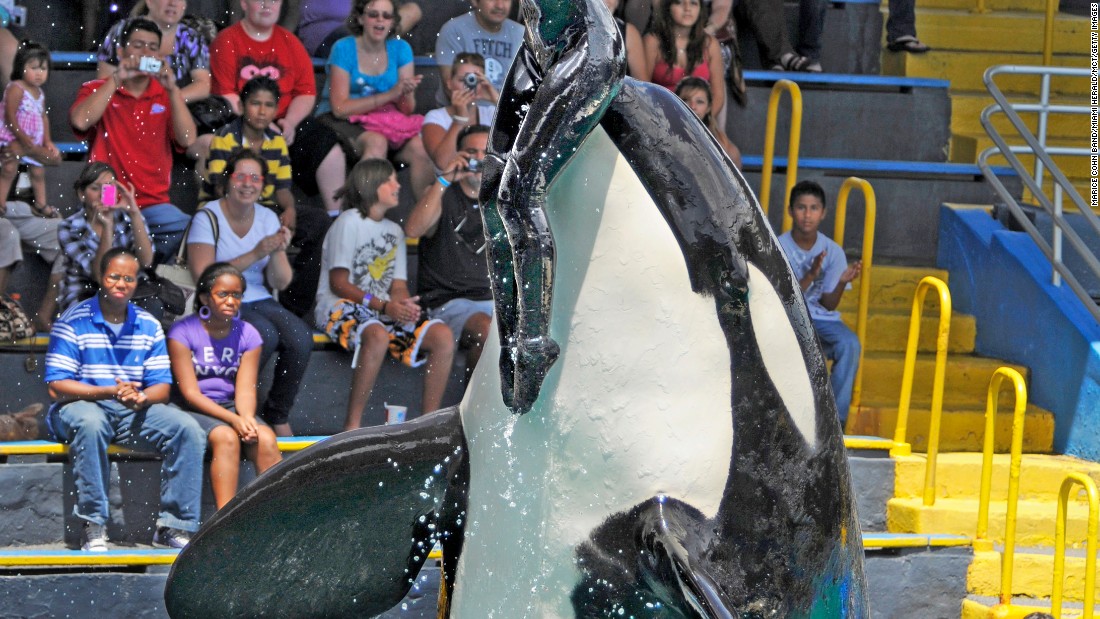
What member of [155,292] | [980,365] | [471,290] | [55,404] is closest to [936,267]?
[980,365]

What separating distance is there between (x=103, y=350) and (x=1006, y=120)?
6.30 meters

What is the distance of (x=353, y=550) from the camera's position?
3.00 m

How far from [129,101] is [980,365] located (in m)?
4.59

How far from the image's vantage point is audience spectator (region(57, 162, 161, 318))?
6648 millimetres

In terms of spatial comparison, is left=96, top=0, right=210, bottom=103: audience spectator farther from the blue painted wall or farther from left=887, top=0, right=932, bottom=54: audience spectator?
left=887, top=0, right=932, bottom=54: audience spectator

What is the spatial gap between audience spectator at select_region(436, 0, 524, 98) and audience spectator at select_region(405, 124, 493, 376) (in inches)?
36.6

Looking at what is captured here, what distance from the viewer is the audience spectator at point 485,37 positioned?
8.10 meters

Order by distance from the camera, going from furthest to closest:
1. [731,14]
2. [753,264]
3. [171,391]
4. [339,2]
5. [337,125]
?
[731,14] < [339,2] < [337,125] < [171,391] < [753,264]

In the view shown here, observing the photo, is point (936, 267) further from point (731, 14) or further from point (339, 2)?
point (339, 2)

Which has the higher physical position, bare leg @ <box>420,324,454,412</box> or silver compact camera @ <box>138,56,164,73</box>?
silver compact camera @ <box>138,56,164,73</box>

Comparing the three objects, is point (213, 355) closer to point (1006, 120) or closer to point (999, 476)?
point (999, 476)

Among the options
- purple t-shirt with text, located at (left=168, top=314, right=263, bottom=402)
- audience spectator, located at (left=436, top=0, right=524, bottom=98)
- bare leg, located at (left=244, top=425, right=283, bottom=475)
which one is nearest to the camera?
bare leg, located at (left=244, top=425, right=283, bottom=475)

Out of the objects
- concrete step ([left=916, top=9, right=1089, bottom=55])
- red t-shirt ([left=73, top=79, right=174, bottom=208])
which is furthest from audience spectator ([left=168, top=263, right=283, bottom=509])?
concrete step ([left=916, top=9, right=1089, bottom=55])

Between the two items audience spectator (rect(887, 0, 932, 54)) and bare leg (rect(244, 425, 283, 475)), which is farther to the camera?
audience spectator (rect(887, 0, 932, 54))
